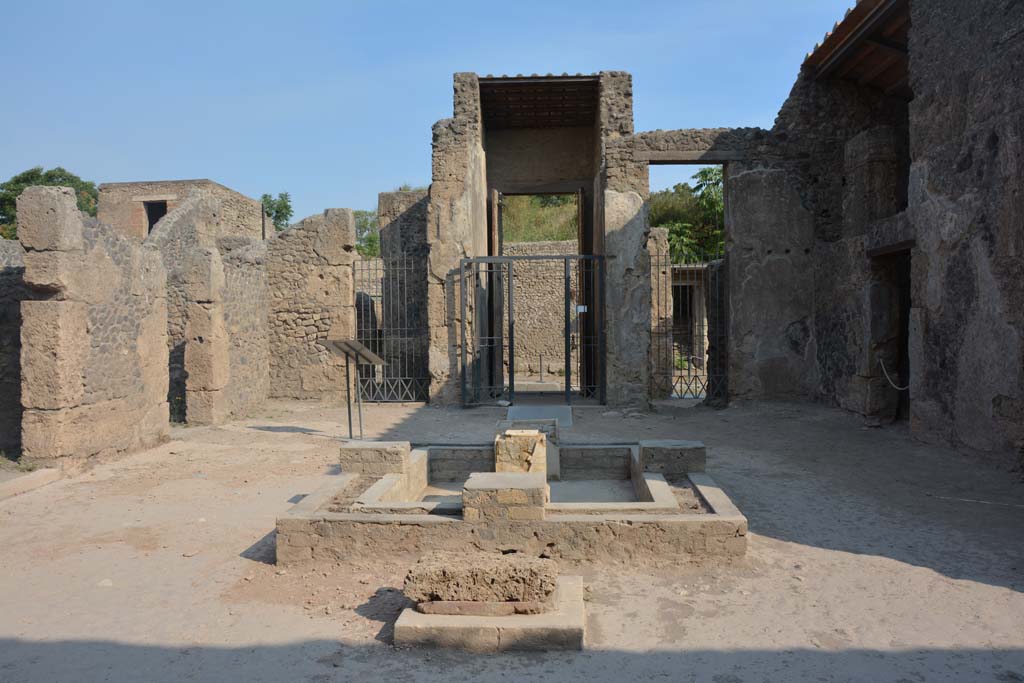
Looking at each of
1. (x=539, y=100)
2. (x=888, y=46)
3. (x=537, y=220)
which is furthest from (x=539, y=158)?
(x=537, y=220)

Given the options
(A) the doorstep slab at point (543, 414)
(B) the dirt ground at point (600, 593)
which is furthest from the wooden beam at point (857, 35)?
(A) the doorstep slab at point (543, 414)

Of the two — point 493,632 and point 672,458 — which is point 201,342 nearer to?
point 672,458

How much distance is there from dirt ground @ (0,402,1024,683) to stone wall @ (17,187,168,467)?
598mm

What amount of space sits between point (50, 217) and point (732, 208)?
30.7ft

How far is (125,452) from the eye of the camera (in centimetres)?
816

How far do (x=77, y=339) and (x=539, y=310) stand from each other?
14.2 m

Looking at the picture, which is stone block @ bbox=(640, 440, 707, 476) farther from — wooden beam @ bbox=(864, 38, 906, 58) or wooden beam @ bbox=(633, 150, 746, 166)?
wooden beam @ bbox=(864, 38, 906, 58)

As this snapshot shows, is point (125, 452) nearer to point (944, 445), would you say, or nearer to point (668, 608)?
point (668, 608)

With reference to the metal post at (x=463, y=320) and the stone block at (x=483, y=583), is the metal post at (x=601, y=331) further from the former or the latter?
the stone block at (x=483, y=583)

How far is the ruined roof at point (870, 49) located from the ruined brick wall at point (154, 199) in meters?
15.7

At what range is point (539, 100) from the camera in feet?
41.6

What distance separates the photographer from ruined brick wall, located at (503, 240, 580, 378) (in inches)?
806

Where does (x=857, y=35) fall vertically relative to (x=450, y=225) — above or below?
above

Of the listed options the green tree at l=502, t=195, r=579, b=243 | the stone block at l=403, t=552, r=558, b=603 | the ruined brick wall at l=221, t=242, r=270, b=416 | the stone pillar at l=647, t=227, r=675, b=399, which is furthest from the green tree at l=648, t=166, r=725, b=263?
the stone block at l=403, t=552, r=558, b=603
